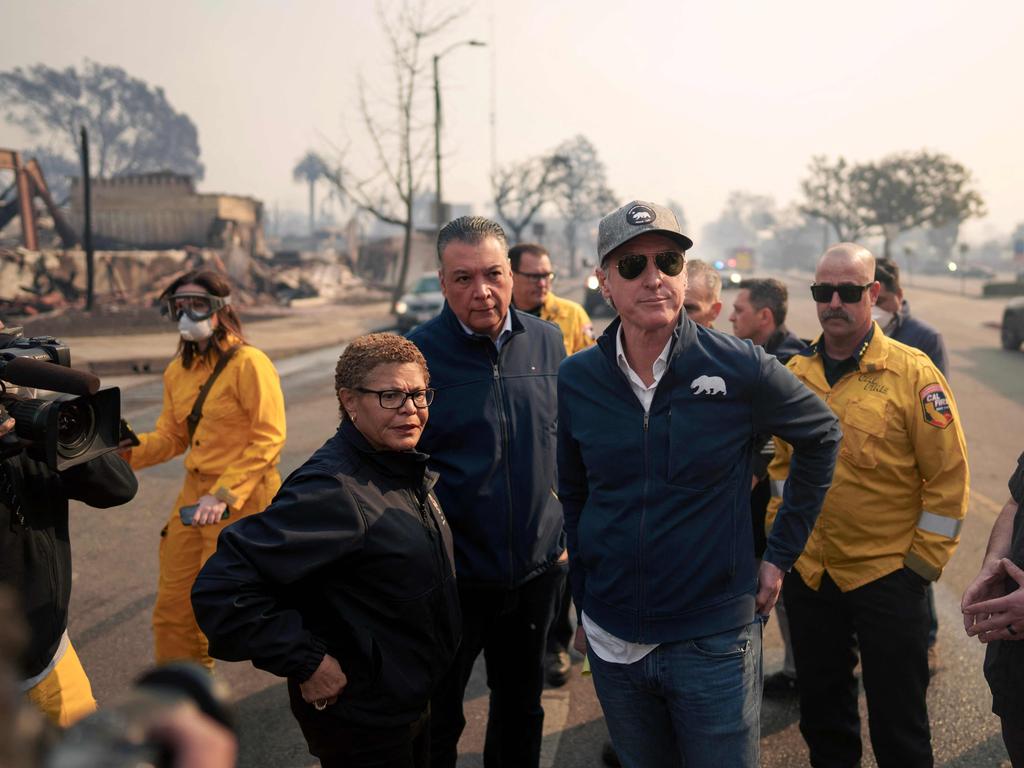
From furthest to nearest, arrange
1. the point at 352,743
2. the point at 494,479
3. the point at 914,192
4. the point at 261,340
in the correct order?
the point at 914,192 < the point at 261,340 < the point at 494,479 < the point at 352,743

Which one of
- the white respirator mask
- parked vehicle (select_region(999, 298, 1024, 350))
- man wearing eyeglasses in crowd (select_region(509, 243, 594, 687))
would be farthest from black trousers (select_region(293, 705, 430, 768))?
parked vehicle (select_region(999, 298, 1024, 350))

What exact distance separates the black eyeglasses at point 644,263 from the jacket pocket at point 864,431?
1018 mm

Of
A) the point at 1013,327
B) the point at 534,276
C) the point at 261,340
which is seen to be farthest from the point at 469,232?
the point at 261,340

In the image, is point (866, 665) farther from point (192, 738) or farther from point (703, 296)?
point (192, 738)

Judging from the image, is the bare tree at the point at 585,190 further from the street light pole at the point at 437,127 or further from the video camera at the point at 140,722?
the video camera at the point at 140,722

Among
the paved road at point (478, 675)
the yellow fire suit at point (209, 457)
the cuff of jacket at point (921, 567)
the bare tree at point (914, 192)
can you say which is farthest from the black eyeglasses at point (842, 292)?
the bare tree at point (914, 192)

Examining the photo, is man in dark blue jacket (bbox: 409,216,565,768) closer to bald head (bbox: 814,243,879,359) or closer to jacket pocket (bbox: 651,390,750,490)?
jacket pocket (bbox: 651,390,750,490)

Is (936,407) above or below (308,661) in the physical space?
above

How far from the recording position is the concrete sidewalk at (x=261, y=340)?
15531 millimetres

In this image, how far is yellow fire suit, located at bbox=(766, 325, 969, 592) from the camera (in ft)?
9.11

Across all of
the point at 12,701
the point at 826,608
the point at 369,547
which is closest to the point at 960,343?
the point at 826,608

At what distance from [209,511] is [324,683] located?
1584 millimetres

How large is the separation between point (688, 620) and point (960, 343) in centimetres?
1945

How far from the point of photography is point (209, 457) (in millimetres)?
3717
